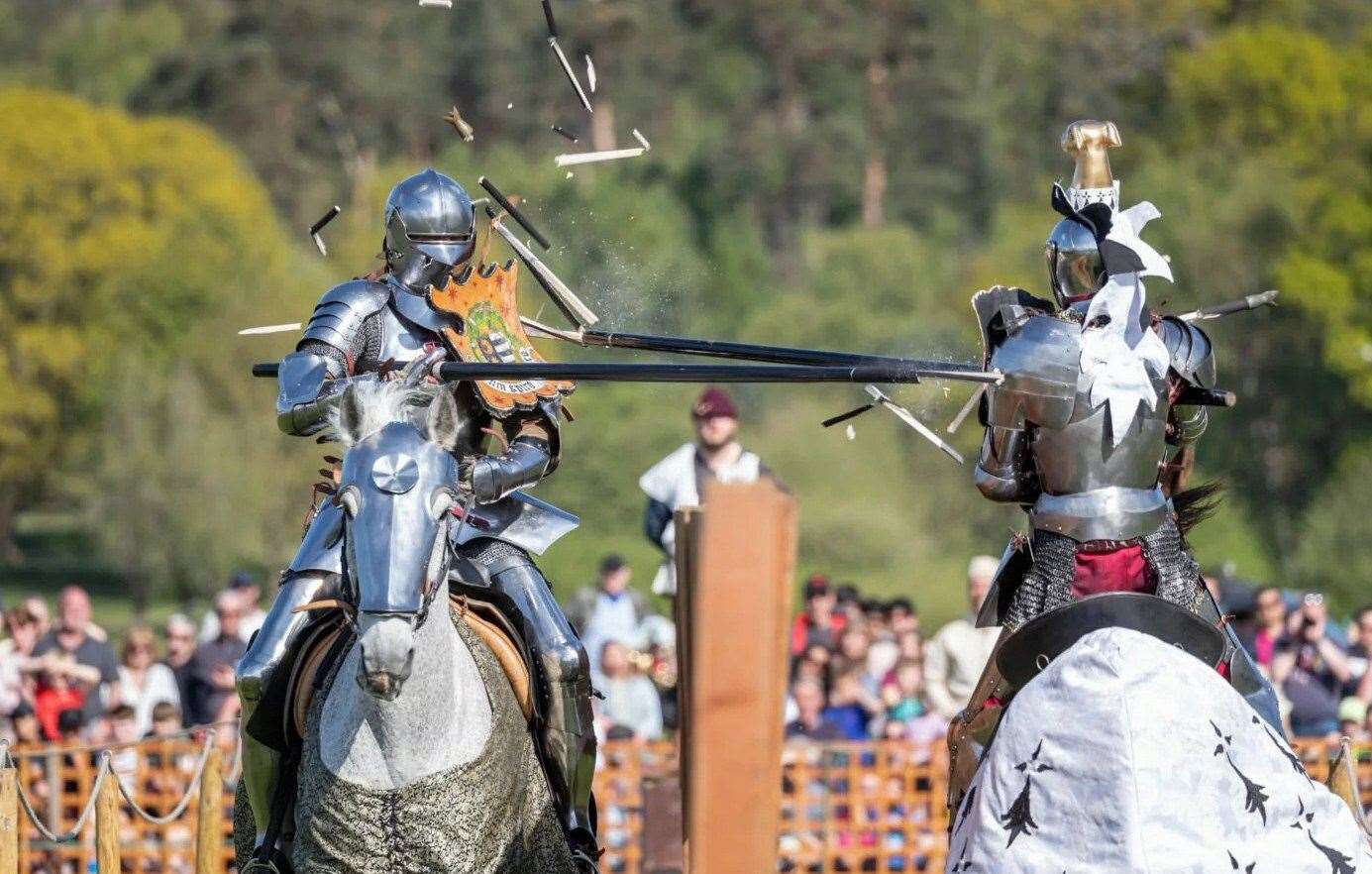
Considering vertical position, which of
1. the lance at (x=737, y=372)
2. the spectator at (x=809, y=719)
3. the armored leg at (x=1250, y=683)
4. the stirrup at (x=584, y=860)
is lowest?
the stirrup at (x=584, y=860)

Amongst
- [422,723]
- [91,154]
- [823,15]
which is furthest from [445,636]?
[823,15]

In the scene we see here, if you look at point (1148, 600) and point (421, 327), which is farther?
point (421, 327)

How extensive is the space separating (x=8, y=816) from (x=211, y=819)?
1613 millimetres

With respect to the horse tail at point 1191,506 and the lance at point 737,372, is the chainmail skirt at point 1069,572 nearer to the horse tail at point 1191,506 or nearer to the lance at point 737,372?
the horse tail at point 1191,506

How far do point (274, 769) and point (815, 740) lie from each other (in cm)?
615

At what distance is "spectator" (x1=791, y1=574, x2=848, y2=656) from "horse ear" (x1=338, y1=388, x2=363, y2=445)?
25.4 feet

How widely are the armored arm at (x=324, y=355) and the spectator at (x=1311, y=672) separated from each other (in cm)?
731

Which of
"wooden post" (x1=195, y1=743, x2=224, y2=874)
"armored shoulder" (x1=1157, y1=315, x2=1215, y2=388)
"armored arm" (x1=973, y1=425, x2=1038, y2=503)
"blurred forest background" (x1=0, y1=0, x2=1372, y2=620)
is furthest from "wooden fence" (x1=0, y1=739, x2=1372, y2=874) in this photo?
"blurred forest background" (x1=0, y1=0, x2=1372, y2=620)

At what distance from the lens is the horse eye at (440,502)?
7711mm

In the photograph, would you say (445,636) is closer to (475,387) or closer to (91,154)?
(475,387)

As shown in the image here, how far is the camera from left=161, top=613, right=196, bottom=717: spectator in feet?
49.6

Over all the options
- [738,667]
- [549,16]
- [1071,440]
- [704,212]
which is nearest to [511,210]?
[549,16]

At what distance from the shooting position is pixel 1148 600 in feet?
27.9

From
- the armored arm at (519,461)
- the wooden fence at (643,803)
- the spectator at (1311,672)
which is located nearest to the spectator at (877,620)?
the wooden fence at (643,803)
